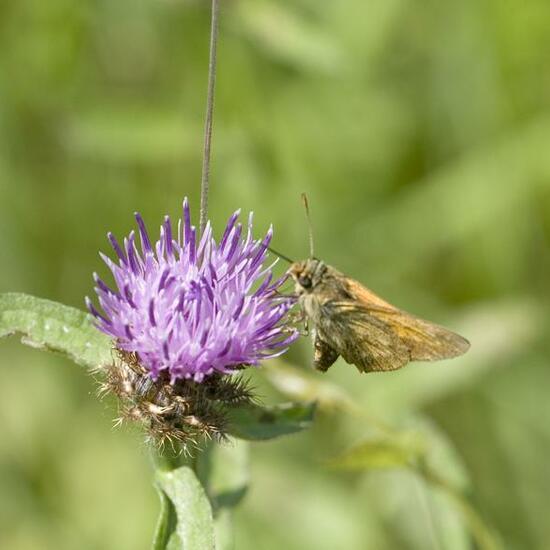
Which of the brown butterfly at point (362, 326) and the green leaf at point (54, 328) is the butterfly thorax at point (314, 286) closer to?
the brown butterfly at point (362, 326)

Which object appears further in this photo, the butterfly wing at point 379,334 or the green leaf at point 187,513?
the butterfly wing at point 379,334

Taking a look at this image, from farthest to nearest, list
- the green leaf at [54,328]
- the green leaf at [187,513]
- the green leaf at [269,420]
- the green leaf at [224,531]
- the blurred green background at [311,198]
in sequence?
the blurred green background at [311,198], the green leaf at [224,531], the green leaf at [269,420], the green leaf at [54,328], the green leaf at [187,513]

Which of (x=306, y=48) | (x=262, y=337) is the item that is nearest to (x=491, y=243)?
(x=306, y=48)

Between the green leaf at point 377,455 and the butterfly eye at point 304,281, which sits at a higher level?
the butterfly eye at point 304,281

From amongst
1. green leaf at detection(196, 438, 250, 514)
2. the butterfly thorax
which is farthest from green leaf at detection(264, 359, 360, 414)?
the butterfly thorax

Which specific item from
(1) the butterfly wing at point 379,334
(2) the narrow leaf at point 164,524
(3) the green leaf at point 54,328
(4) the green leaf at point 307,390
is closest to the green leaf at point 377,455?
(4) the green leaf at point 307,390

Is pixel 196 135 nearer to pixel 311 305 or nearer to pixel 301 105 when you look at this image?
pixel 301 105

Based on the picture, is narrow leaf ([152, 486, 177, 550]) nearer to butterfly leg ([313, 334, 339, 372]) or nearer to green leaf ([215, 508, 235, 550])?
green leaf ([215, 508, 235, 550])
